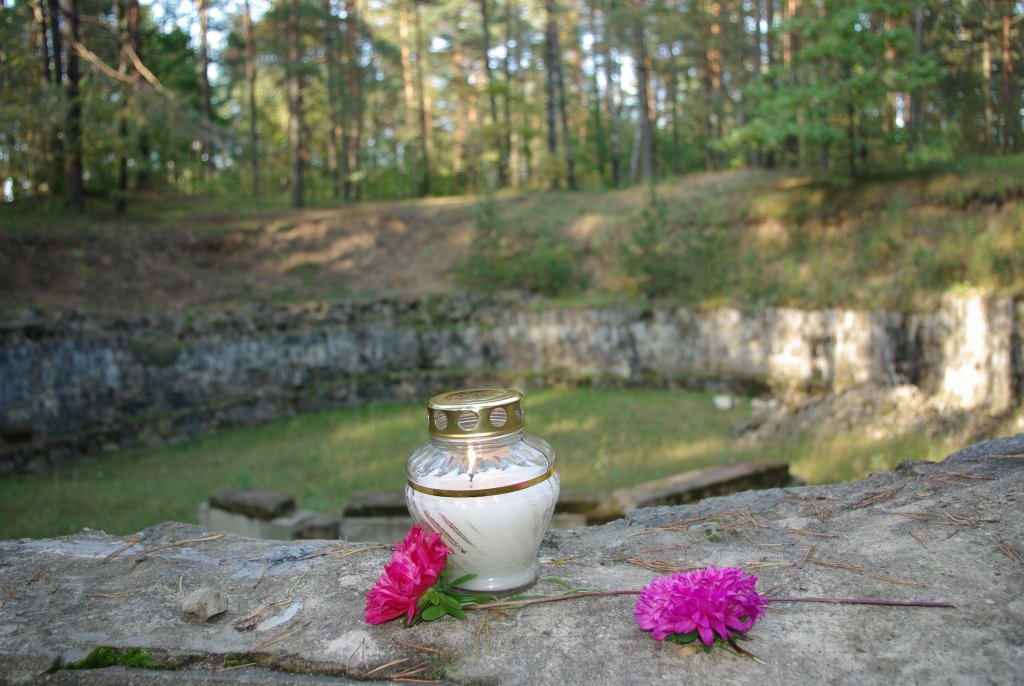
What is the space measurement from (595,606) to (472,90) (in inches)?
930

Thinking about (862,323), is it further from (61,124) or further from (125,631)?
(61,124)

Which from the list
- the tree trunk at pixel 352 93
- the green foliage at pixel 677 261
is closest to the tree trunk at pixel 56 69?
the tree trunk at pixel 352 93

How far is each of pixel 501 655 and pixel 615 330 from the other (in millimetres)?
12010

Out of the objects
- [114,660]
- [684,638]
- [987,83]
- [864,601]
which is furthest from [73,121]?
[987,83]

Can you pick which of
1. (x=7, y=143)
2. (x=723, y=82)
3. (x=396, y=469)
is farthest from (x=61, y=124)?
(x=723, y=82)

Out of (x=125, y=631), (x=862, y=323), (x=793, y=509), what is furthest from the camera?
(x=862, y=323)

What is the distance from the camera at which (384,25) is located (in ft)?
80.9

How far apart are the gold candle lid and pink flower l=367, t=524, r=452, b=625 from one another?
1.03ft

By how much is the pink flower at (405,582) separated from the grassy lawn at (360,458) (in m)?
6.00

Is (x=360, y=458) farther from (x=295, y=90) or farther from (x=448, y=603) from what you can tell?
(x=295, y=90)

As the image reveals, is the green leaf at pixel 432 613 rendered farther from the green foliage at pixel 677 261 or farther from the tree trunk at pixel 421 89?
the tree trunk at pixel 421 89

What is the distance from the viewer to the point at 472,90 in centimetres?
2392

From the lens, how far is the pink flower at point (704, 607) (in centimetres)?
182

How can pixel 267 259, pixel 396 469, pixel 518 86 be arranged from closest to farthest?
1. pixel 396 469
2. pixel 267 259
3. pixel 518 86
